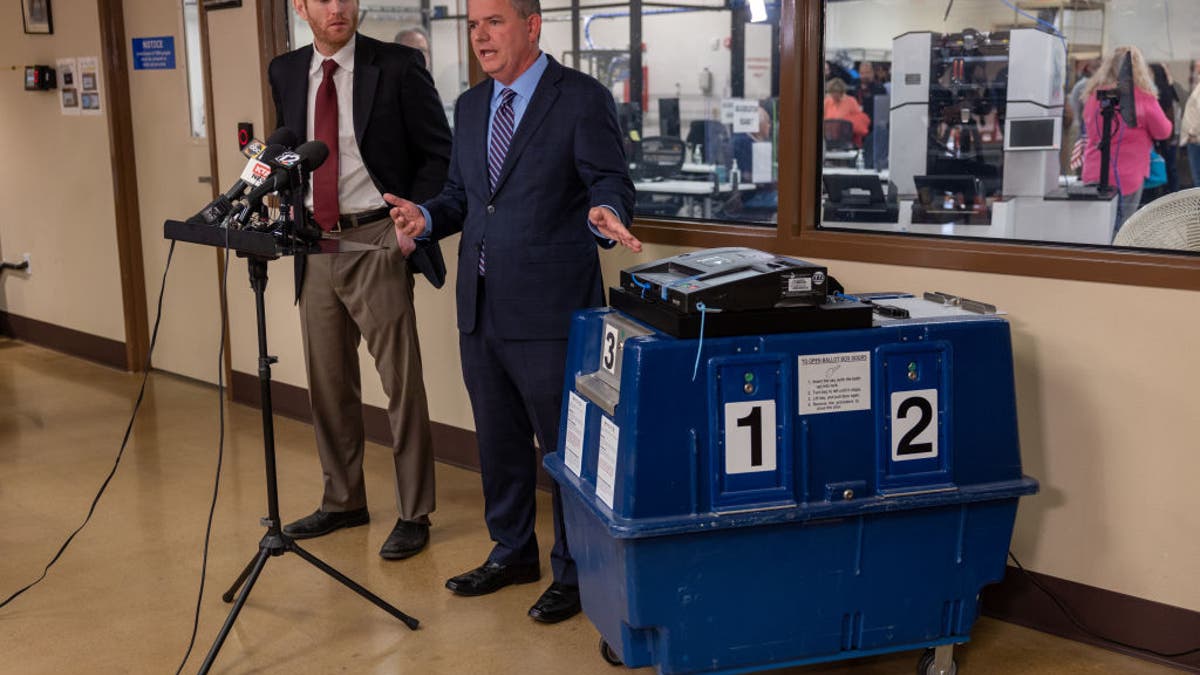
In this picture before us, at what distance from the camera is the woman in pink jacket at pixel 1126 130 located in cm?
314

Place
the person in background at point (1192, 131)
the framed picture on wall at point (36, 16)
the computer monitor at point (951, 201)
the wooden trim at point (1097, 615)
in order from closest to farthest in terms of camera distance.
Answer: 1. the wooden trim at point (1097, 615)
2. the person in background at point (1192, 131)
3. the computer monitor at point (951, 201)
4. the framed picture on wall at point (36, 16)

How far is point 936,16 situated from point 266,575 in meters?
2.51

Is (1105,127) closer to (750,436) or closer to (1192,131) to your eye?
(1192,131)

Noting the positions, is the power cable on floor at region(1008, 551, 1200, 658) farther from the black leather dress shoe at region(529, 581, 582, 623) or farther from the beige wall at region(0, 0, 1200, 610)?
the black leather dress shoe at region(529, 581, 582, 623)

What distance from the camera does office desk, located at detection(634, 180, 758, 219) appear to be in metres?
3.89

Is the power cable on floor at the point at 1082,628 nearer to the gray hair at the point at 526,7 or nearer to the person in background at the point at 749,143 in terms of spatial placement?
the person in background at the point at 749,143

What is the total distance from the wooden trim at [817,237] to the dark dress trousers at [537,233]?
56 centimetres

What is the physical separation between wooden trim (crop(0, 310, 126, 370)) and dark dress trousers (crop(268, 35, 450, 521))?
295 centimetres

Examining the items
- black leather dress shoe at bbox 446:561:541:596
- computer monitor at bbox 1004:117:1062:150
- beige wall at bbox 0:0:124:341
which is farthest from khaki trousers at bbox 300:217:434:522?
beige wall at bbox 0:0:124:341

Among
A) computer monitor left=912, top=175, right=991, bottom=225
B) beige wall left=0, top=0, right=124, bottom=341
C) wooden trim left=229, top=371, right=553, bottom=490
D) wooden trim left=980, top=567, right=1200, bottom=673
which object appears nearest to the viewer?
wooden trim left=980, top=567, right=1200, bottom=673

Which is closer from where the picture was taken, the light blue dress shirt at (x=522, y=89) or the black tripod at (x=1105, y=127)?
the light blue dress shirt at (x=522, y=89)

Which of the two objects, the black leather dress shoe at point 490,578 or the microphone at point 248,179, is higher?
the microphone at point 248,179

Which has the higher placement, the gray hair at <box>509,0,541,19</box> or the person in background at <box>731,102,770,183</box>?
the gray hair at <box>509,0,541,19</box>

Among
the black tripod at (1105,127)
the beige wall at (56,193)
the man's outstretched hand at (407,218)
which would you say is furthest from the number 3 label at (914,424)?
the beige wall at (56,193)
